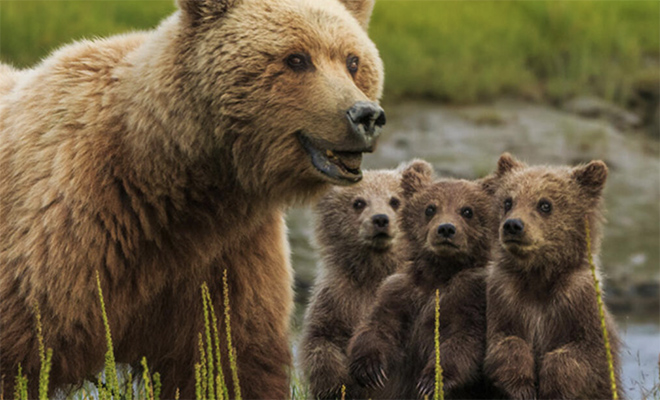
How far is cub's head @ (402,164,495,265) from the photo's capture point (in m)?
5.71

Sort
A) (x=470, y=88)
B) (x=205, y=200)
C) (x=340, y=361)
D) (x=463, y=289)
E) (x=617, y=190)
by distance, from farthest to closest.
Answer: (x=470, y=88) < (x=617, y=190) < (x=340, y=361) < (x=463, y=289) < (x=205, y=200)

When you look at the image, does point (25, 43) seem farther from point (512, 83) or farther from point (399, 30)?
point (512, 83)

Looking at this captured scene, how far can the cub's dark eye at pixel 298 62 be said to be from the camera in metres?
4.86

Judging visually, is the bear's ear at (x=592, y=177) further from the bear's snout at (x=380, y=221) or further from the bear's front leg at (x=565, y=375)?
the bear's snout at (x=380, y=221)

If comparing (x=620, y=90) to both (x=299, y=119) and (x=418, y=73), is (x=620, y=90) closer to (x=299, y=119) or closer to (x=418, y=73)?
(x=418, y=73)

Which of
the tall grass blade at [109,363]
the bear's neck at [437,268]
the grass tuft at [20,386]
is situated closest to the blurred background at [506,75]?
the bear's neck at [437,268]

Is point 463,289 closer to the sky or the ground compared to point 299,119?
closer to the ground

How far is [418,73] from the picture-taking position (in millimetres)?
14961

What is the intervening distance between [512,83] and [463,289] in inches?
378

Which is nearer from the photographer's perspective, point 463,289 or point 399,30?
point 463,289

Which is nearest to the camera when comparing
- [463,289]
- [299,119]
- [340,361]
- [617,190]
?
[299,119]

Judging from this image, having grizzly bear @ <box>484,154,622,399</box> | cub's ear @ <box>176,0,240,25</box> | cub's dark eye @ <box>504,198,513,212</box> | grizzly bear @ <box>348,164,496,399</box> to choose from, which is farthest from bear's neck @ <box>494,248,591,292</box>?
cub's ear @ <box>176,0,240,25</box>

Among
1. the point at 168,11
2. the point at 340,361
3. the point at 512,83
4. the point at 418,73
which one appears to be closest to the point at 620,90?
the point at 512,83

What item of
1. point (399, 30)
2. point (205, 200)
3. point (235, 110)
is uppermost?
point (399, 30)
